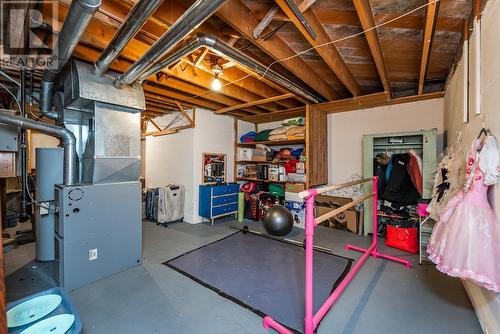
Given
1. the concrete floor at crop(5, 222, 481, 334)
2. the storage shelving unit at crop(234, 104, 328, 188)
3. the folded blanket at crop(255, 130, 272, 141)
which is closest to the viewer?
the concrete floor at crop(5, 222, 481, 334)

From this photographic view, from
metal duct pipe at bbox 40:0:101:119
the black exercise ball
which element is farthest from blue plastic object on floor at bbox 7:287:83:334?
metal duct pipe at bbox 40:0:101:119

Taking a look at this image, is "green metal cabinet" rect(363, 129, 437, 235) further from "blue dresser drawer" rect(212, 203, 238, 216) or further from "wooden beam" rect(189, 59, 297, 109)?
"blue dresser drawer" rect(212, 203, 238, 216)

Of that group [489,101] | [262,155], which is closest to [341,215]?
[262,155]

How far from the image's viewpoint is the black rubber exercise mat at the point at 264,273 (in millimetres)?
2070

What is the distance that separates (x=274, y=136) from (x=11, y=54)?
13.5 feet

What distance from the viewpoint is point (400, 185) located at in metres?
3.57

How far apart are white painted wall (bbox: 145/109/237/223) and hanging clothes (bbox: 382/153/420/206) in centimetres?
344

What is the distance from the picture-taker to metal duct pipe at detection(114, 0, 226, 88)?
4.50 feet

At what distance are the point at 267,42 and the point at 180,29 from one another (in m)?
0.94

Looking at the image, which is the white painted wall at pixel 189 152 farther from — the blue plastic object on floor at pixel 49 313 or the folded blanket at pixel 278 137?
the blue plastic object on floor at pixel 49 313

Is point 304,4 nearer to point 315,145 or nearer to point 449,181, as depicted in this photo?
point 449,181

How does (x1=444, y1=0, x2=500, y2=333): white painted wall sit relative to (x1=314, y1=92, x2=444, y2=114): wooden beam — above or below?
below

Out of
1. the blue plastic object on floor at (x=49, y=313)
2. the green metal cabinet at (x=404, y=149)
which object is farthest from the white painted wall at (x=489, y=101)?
the blue plastic object on floor at (x=49, y=313)

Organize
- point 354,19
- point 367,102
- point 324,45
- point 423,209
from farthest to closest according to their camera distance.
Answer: point 367,102, point 423,209, point 324,45, point 354,19
